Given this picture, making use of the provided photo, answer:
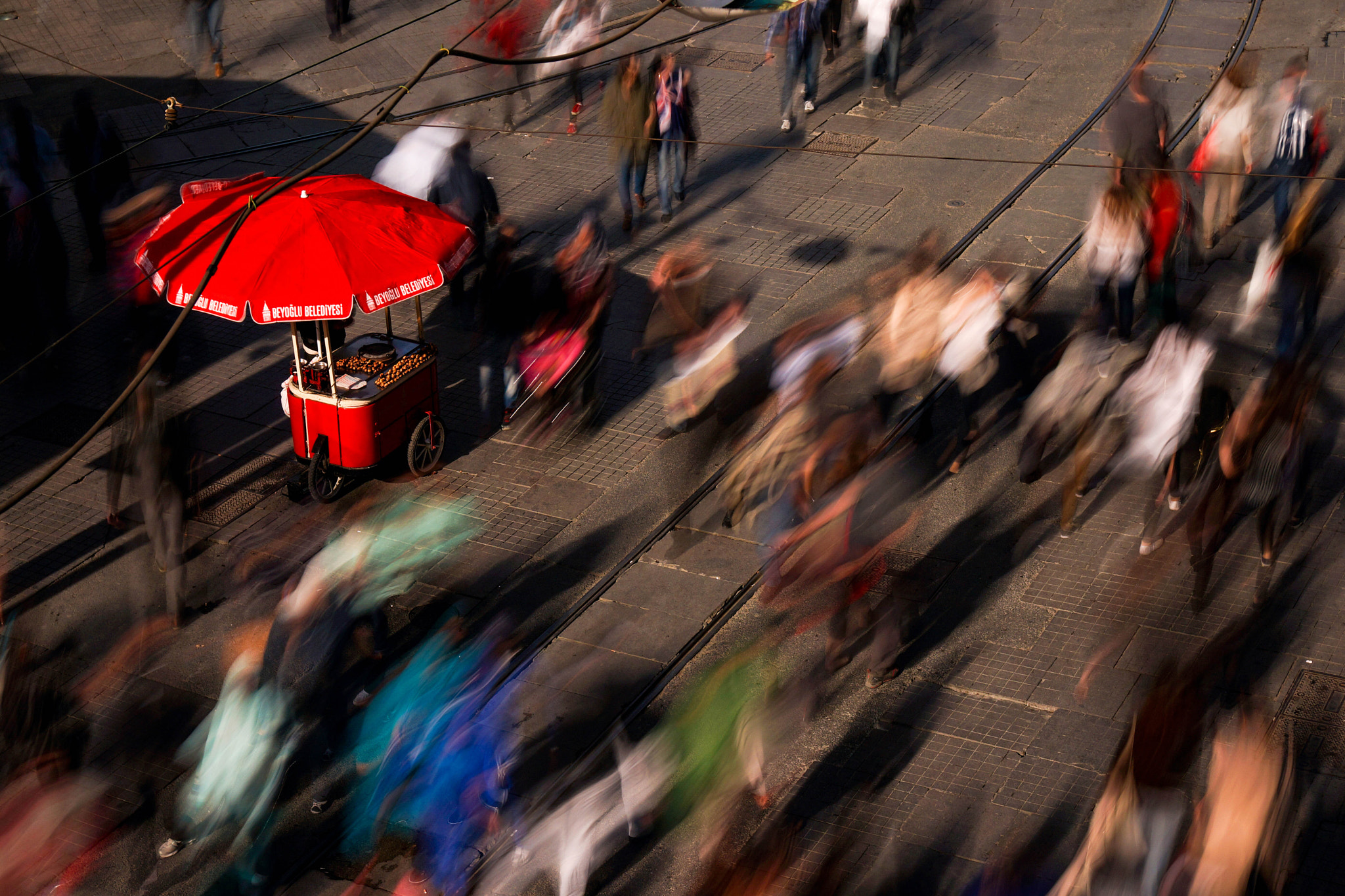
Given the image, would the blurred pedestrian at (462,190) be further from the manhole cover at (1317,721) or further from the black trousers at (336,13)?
the black trousers at (336,13)

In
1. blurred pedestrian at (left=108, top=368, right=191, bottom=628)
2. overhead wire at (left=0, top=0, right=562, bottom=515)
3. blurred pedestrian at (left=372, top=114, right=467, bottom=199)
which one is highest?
overhead wire at (left=0, top=0, right=562, bottom=515)

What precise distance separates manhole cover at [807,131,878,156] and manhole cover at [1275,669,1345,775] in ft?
29.3

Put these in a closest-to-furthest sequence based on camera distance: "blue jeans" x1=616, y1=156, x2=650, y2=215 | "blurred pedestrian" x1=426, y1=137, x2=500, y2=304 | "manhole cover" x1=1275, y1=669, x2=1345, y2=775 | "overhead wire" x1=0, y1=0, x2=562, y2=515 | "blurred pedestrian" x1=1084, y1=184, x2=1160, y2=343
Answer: "overhead wire" x1=0, y1=0, x2=562, y2=515
"manhole cover" x1=1275, y1=669, x2=1345, y2=775
"blurred pedestrian" x1=1084, y1=184, x2=1160, y2=343
"blurred pedestrian" x1=426, y1=137, x2=500, y2=304
"blue jeans" x1=616, y1=156, x2=650, y2=215

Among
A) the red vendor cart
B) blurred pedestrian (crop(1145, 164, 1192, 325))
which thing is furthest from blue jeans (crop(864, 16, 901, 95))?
the red vendor cart

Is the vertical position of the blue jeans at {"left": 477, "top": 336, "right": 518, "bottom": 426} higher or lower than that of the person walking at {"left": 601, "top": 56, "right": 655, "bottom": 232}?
lower

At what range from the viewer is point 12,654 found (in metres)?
8.64

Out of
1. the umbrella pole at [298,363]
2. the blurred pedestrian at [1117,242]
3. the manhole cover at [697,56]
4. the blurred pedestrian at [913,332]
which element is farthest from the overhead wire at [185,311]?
the manhole cover at [697,56]

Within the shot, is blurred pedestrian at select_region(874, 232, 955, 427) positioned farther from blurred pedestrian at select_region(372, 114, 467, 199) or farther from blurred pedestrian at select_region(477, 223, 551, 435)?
blurred pedestrian at select_region(372, 114, 467, 199)

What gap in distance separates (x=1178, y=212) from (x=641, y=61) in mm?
8158

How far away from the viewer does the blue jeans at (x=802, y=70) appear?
638 inches

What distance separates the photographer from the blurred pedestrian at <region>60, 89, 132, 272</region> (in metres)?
13.0

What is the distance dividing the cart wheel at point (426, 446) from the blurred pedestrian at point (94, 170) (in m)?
4.55

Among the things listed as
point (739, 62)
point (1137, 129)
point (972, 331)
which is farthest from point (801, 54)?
point (972, 331)

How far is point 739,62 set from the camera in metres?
18.6
